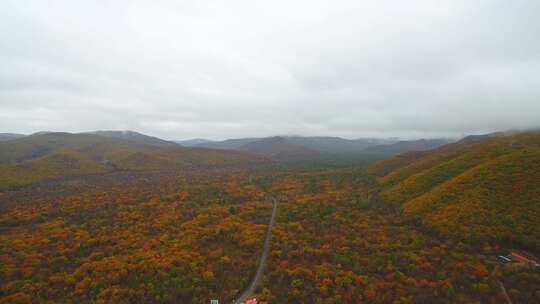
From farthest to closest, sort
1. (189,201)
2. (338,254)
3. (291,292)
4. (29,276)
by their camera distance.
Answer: (189,201) → (338,254) → (29,276) → (291,292)

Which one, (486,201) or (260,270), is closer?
(260,270)

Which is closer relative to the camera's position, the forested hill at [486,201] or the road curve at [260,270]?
the road curve at [260,270]

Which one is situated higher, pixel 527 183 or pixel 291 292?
pixel 527 183

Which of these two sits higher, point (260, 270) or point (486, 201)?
point (486, 201)

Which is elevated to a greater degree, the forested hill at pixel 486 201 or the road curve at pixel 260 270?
the forested hill at pixel 486 201

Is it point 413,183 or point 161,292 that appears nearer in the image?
point 161,292

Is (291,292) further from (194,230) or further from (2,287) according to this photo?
(2,287)

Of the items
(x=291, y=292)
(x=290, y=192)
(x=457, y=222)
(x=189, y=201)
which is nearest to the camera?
(x=291, y=292)

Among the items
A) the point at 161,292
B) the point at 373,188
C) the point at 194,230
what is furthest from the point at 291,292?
the point at 373,188

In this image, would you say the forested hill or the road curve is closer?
the road curve

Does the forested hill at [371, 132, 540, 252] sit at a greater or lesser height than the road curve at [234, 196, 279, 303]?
greater
